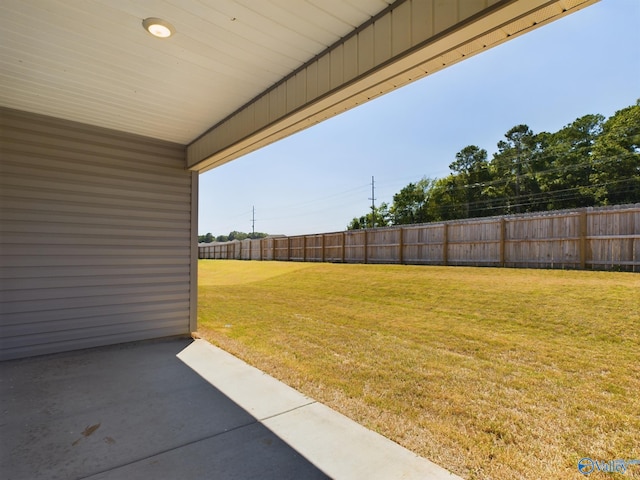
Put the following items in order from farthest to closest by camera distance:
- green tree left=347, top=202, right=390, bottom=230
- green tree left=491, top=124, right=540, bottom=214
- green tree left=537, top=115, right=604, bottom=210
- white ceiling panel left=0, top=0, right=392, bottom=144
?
green tree left=347, top=202, right=390, bottom=230
green tree left=491, top=124, right=540, bottom=214
green tree left=537, top=115, right=604, bottom=210
white ceiling panel left=0, top=0, right=392, bottom=144

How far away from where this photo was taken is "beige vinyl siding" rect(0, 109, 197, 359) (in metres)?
3.69

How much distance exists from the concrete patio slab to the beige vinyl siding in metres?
0.67

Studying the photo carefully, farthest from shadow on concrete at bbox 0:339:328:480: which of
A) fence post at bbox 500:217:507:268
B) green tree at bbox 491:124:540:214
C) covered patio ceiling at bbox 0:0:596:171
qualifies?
green tree at bbox 491:124:540:214

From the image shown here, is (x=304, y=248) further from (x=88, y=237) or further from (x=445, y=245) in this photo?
(x=88, y=237)

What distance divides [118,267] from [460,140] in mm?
33140

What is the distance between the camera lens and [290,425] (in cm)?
232

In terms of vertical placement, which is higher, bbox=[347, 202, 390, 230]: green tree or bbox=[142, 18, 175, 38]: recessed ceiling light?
bbox=[347, 202, 390, 230]: green tree

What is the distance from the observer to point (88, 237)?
4.12 metres

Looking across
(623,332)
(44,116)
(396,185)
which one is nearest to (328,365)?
(623,332)

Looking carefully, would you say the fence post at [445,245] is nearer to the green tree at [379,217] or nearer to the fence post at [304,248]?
the fence post at [304,248]

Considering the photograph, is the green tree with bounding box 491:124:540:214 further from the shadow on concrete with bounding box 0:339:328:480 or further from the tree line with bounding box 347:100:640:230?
the shadow on concrete with bounding box 0:339:328:480

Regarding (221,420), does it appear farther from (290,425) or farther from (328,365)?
(328,365)

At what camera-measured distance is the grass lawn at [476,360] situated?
2.10 meters

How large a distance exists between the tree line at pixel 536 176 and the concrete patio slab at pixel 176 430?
26.0 m
